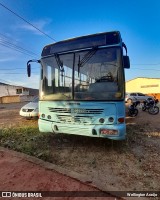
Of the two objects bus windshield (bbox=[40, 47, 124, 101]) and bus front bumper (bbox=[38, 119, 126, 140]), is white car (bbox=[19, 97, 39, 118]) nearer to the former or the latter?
bus windshield (bbox=[40, 47, 124, 101])

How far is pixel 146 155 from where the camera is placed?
518cm

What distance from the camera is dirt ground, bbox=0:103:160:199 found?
3.63 m

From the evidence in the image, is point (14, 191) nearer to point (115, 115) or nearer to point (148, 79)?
point (115, 115)

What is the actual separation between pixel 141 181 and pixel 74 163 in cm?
161

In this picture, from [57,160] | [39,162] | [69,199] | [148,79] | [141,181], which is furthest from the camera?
[148,79]

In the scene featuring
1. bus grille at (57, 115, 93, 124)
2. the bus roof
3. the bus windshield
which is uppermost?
the bus roof

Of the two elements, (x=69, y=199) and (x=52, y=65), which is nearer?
(x=69, y=199)

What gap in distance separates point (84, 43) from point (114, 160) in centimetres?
335

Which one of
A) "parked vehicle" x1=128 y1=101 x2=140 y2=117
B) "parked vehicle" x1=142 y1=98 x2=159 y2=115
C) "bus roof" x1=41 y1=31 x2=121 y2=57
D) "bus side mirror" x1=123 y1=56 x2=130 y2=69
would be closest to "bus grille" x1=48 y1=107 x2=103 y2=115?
"bus side mirror" x1=123 y1=56 x2=130 y2=69

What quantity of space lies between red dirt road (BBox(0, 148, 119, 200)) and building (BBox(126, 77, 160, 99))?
46.3 m

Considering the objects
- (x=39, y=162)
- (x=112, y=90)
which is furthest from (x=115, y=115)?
(x=39, y=162)

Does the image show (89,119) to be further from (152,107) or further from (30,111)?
(152,107)

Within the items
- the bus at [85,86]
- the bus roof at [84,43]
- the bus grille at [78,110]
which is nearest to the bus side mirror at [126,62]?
the bus at [85,86]

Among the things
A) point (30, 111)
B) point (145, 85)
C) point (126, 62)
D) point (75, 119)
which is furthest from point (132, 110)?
point (145, 85)
